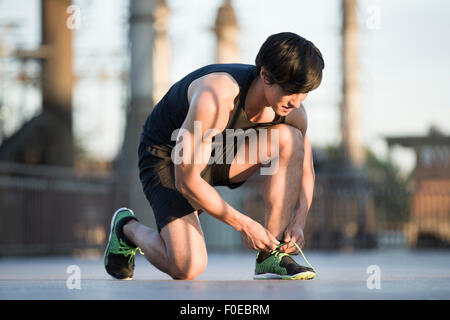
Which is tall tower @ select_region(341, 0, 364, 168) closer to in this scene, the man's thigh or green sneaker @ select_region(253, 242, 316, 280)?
the man's thigh

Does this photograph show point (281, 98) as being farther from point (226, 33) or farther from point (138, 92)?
point (226, 33)

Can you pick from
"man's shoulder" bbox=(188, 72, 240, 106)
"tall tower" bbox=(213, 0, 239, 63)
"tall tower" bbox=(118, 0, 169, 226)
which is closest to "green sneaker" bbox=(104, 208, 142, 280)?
"man's shoulder" bbox=(188, 72, 240, 106)

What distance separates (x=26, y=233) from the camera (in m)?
11.0

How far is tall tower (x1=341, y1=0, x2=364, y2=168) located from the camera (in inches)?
876

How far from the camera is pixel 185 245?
14.4 feet

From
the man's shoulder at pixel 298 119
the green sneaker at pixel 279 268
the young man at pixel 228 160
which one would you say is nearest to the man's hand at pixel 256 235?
the young man at pixel 228 160

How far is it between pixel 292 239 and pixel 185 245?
2.05 ft

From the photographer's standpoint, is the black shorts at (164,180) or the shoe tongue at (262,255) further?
the black shorts at (164,180)

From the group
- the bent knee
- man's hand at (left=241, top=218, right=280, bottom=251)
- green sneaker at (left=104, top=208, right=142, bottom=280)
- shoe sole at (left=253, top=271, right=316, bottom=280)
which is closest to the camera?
man's hand at (left=241, top=218, right=280, bottom=251)

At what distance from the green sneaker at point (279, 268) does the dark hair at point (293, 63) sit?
859mm

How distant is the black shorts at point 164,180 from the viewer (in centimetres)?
443

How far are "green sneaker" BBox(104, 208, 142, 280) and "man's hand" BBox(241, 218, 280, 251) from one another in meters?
0.98

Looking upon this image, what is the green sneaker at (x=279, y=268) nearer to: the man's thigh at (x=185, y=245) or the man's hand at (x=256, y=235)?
the man's hand at (x=256, y=235)
